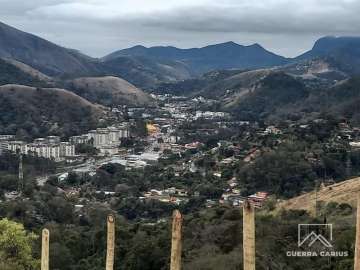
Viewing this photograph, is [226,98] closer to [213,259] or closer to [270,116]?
[270,116]

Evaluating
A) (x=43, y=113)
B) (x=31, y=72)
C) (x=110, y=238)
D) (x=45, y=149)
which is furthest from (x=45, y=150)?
(x=31, y=72)

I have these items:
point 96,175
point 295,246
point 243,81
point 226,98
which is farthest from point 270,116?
point 295,246

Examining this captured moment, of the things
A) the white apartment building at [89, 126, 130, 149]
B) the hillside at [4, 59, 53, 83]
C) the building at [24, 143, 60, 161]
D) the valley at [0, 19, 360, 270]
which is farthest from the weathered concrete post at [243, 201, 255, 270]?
the hillside at [4, 59, 53, 83]

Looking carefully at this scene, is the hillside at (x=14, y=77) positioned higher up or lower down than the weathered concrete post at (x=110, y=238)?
higher up

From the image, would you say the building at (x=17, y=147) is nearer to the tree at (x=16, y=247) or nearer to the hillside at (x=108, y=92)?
the hillside at (x=108, y=92)

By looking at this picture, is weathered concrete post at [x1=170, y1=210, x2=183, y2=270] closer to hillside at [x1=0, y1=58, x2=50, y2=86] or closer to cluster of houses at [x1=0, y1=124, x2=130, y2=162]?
cluster of houses at [x1=0, y1=124, x2=130, y2=162]

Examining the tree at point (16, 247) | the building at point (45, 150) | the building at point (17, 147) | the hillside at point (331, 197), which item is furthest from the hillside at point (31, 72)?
the tree at point (16, 247)
